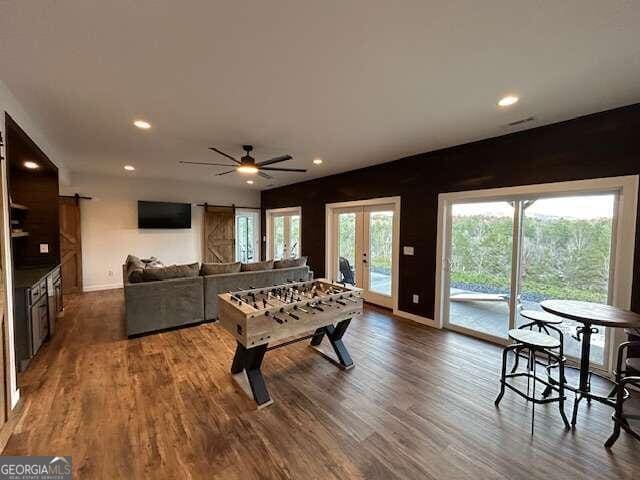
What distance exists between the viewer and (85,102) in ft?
8.32

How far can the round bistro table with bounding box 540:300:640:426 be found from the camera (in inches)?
77.8

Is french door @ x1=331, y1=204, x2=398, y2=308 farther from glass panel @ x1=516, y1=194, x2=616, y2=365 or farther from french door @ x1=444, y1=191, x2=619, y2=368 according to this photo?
glass panel @ x1=516, y1=194, x2=616, y2=365

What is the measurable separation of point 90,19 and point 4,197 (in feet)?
5.18

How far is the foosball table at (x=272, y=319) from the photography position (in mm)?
2209

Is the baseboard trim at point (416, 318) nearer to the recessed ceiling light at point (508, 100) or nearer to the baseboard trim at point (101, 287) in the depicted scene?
the recessed ceiling light at point (508, 100)

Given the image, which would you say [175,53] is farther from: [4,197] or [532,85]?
[532,85]

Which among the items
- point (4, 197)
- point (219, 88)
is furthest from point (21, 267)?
point (219, 88)

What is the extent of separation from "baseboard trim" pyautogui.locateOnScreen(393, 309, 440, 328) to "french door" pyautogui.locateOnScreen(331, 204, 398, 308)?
30 cm

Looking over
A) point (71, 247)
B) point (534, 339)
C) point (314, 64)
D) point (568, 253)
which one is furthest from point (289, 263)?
point (71, 247)

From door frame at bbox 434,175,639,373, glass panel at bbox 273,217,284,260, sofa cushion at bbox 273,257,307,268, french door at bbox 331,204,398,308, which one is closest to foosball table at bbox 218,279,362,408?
sofa cushion at bbox 273,257,307,268

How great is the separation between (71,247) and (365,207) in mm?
6168

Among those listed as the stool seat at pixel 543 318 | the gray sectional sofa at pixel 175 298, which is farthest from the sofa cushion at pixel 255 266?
Result: the stool seat at pixel 543 318

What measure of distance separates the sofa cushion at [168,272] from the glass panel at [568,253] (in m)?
4.40

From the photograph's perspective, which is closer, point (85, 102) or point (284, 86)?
point (284, 86)
